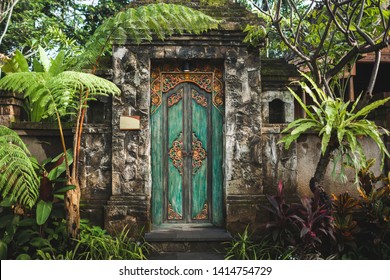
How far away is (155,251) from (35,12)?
9.73 metres

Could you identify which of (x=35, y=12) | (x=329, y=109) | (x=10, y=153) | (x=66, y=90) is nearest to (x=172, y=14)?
(x=66, y=90)

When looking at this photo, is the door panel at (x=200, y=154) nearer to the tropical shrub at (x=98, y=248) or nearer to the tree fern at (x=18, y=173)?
the tropical shrub at (x=98, y=248)

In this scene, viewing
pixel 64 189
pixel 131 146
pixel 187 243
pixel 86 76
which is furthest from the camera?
pixel 131 146

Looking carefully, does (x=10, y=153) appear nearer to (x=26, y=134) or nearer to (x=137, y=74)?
(x=26, y=134)

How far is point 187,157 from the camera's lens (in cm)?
597

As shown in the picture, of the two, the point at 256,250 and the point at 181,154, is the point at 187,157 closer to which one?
the point at 181,154

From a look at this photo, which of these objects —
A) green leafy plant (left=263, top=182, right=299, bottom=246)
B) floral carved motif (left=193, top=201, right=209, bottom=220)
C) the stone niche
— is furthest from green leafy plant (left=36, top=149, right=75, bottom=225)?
green leafy plant (left=263, top=182, right=299, bottom=246)

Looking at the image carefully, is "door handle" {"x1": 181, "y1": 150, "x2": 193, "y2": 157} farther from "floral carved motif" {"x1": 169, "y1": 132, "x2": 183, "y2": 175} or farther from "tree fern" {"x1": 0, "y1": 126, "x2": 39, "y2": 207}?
"tree fern" {"x1": 0, "y1": 126, "x2": 39, "y2": 207}

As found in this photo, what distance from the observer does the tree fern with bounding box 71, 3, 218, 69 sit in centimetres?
495

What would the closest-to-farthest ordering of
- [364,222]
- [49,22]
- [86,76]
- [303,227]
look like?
[86,76], [303,227], [364,222], [49,22]

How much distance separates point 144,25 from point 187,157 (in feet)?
6.85

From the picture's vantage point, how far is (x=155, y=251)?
17.6 ft

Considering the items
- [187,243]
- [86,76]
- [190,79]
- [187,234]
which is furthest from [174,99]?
[187,243]
